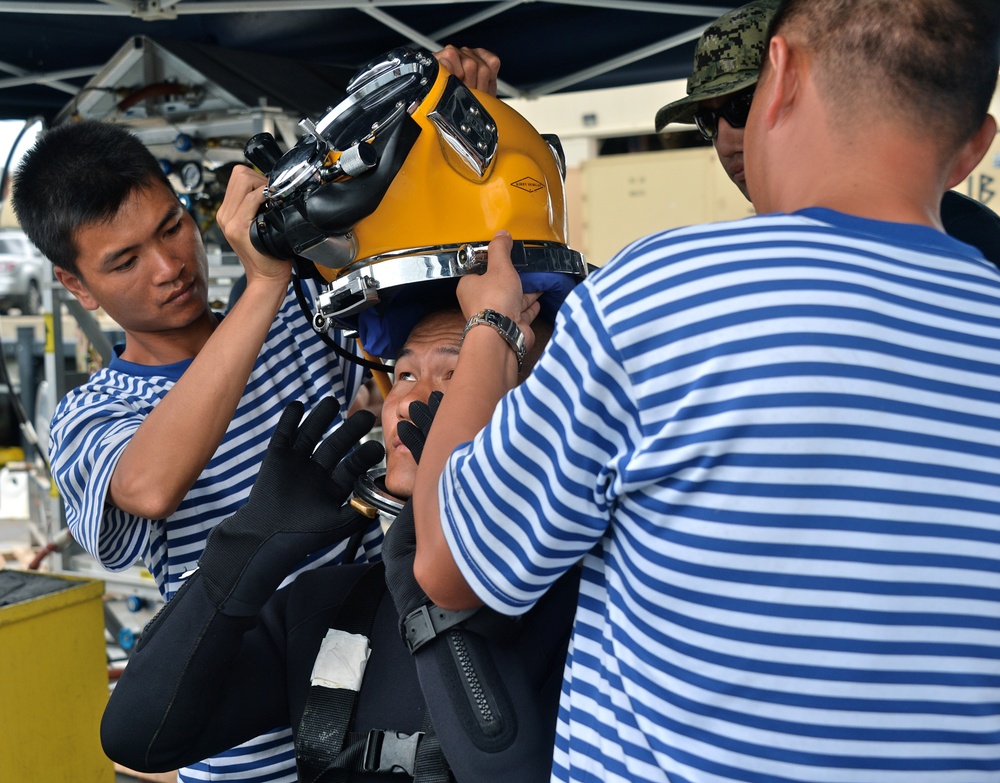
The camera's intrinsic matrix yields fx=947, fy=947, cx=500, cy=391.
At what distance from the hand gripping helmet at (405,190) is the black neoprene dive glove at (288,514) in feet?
0.59

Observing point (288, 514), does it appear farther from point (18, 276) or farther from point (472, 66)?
point (18, 276)

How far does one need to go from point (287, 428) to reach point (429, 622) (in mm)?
377

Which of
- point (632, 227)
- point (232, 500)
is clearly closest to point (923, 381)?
point (232, 500)

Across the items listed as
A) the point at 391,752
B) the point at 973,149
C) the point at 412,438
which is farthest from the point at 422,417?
the point at 973,149

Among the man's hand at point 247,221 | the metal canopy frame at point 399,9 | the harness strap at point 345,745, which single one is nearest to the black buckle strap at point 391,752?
the harness strap at point 345,745

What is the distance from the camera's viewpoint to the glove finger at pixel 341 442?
4.04ft

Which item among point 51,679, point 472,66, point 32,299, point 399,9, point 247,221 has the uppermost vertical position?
point 32,299

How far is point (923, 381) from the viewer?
705 mm

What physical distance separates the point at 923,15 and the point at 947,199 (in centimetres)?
75

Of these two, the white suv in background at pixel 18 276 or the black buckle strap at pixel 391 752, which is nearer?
the black buckle strap at pixel 391 752

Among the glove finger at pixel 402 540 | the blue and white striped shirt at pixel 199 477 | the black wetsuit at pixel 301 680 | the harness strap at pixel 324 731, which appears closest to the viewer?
the black wetsuit at pixel 301 680

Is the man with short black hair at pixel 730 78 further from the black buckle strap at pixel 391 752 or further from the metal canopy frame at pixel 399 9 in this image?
the black buckle strap at pixel 391 752

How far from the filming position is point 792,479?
0.69 metres

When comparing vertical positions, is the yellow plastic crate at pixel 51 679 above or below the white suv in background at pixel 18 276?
below
